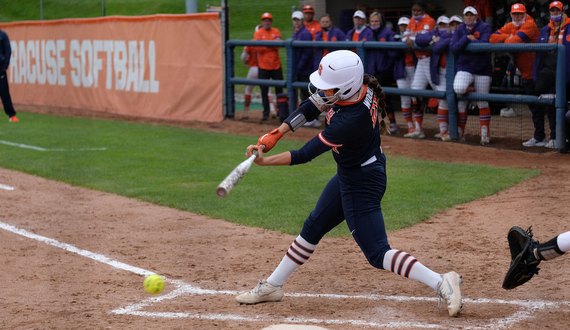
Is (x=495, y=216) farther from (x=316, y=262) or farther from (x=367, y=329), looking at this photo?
(x=367, y=329)

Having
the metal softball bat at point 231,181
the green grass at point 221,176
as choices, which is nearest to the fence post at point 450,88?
the green grass at point 221,176

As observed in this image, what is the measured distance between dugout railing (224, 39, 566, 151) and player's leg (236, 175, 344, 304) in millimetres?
6212

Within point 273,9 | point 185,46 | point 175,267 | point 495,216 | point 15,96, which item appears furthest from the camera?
point 273,9

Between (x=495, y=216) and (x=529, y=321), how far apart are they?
2775 millimetres

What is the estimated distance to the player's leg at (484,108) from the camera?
408 inches

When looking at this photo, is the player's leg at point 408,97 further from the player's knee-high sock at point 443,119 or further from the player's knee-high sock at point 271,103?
the player's knee-high sock at point 271,103

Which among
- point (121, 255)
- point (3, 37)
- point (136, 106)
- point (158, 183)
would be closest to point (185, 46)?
point (136, 106)

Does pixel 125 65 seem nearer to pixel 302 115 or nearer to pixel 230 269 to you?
pixel 230 269

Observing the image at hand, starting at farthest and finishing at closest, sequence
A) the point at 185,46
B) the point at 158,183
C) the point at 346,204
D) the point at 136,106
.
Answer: the point at 136,106, the point at 185,46, the point at 158,183, the point at 346,204

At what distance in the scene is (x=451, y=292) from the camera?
3992 mm

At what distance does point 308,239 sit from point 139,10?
17.4 meters

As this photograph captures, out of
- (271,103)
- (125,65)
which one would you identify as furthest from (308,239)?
(125,65)

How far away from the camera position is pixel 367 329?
12.8ft

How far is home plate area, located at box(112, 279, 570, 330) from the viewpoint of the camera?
398cm
